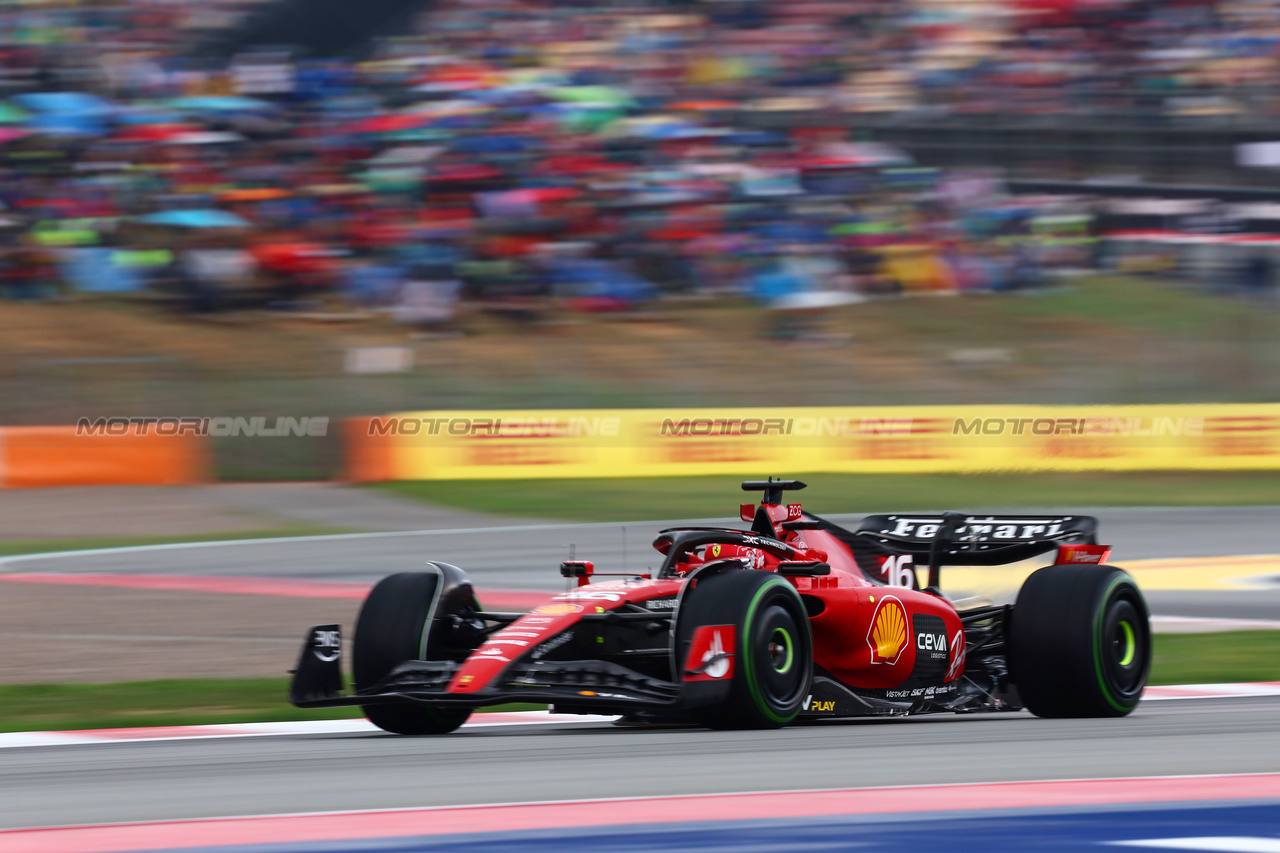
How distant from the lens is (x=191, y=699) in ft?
25.2

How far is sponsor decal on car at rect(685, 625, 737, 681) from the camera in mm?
5496

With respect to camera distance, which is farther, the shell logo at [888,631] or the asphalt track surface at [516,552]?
the asphalt track surface at [516,552]

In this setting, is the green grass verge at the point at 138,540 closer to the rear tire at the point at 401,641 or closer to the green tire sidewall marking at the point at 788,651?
the rear tire at the point at 401,641

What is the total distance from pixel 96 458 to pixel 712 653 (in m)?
13.8

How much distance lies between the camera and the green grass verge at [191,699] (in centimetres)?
706

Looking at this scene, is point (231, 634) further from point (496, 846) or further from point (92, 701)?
point (496, 846)

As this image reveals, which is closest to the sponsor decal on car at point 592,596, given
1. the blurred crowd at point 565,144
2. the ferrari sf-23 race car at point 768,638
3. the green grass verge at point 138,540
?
the ferrari sf-23 race car at point 768,638

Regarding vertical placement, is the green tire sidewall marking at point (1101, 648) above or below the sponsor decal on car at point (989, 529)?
below

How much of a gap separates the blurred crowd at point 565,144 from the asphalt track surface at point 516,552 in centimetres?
569

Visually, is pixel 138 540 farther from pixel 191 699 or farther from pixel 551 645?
pixel 551 645

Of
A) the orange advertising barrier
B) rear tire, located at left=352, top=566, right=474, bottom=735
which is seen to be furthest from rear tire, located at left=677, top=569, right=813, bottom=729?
the orange advertising barrier

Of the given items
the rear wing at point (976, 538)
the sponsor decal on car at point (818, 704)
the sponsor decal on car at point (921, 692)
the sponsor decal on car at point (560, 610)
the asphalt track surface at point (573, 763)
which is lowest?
the asphalt track surface at point (573, 763)

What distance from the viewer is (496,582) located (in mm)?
12414

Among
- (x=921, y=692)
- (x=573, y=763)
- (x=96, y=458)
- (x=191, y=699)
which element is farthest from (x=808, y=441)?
(x=573, y=763)
